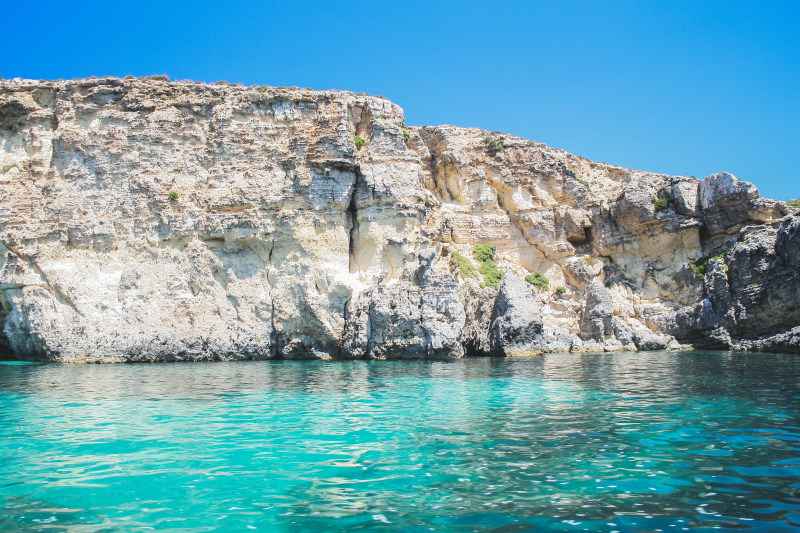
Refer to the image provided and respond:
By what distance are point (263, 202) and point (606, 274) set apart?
70.8 ft

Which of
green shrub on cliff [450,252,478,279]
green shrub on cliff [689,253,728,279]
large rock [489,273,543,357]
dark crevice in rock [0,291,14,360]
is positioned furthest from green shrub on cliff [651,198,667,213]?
dark crevice in rock [0,291,14,360]

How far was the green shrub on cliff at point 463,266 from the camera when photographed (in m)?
31.5

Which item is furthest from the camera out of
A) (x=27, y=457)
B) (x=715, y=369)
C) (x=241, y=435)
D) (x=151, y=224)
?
(x=151, y=224)

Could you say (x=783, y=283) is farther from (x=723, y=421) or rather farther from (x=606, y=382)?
(x=723, y=421)

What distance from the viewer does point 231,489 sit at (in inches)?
244

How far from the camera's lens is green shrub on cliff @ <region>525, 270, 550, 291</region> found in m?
33.0

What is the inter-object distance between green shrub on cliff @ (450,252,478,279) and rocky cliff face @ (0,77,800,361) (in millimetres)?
256

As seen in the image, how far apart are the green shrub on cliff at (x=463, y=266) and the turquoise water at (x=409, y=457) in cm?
1702

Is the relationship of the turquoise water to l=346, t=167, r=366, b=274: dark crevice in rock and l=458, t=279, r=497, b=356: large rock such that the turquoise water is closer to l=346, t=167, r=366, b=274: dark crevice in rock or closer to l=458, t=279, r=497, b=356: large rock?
l=458, t=279, r=497, b=356: large rock

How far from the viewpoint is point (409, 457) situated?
7.45m

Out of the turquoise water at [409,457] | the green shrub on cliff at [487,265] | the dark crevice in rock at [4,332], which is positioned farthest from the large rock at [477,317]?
the dark crevice in rock at [4,332]

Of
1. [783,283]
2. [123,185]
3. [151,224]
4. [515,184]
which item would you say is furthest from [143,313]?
[783,283]

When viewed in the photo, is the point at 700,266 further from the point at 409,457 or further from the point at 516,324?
the point at 409,457

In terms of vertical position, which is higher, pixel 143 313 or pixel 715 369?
pixel 143 313
